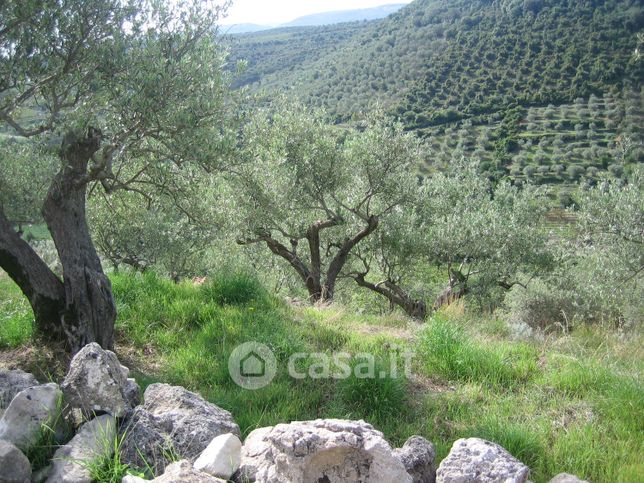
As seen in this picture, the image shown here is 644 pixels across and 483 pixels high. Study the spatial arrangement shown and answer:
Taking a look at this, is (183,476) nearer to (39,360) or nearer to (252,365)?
(252,365)

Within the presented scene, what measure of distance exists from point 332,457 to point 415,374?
292cm

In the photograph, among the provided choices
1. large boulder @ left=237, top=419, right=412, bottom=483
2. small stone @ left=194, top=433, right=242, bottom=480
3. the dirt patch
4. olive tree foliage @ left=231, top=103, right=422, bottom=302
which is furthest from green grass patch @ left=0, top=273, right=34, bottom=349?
olive tree foliage @ left=231, top=103, right=422, bottom=302

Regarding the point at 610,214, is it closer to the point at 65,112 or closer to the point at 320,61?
the point at 65,112

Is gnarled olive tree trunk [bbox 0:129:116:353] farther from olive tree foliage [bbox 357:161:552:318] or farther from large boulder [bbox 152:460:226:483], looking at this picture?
olive tree foliage [bbox 357:161:552:318]

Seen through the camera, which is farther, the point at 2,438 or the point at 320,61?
the point at 320,61

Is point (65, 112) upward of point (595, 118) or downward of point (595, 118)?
upward

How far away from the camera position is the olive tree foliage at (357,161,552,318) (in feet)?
57.5

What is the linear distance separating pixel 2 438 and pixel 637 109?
89768 mm

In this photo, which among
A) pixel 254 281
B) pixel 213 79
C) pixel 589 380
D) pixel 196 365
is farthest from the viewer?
pixel 254 281

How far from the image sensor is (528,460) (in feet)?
13.9

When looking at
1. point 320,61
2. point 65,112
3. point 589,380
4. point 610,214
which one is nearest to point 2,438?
point 65,112

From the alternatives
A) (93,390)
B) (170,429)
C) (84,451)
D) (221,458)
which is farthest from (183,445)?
(93,390)

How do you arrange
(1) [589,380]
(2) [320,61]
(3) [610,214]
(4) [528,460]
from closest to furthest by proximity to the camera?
(4) [528,460], (1) [589,380], (3) [610,214], (2) [320,61]

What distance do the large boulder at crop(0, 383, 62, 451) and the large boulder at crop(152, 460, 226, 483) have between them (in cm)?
114
